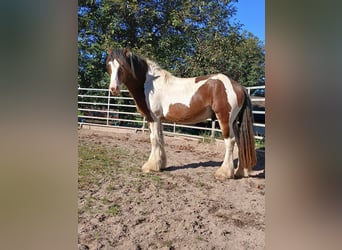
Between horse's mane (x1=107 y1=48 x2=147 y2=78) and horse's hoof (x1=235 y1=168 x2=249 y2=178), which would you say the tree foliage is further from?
horse's hoof (x1=235 y1=168 x2=249 y2=178)

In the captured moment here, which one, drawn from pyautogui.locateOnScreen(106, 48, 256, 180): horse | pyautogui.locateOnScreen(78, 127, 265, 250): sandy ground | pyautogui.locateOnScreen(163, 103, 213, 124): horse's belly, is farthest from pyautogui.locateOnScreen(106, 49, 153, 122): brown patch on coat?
pyautogui.locateOnScreen(78, 127, 265, 250): sandy ground

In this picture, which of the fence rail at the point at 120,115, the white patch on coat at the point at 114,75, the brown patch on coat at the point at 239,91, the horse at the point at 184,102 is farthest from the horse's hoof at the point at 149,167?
the brown patch on coat at the point at 239,91

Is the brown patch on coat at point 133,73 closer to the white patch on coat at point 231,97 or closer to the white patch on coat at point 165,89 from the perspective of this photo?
the white patch on coat at point 165,89

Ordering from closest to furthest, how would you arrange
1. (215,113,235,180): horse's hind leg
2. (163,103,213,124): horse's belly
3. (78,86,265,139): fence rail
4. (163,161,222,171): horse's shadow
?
1. (78,86,265,139): fence rail
2. (215,113,235,180): horse's hind leg
3. (163,161,222,171): horse's shadow
4. (163,103,213,124): horse's belly

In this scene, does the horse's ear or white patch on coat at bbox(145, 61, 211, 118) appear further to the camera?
white patch on coat at bbox(145, 61, 211, 118)

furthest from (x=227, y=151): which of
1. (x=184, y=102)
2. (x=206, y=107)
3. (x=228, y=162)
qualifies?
(x=184, y=102)

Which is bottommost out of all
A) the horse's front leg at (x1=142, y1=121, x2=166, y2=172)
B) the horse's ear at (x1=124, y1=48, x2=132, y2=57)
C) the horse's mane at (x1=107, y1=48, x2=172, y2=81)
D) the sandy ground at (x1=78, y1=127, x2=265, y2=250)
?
the sandy ground at (x1=78, y1=127, x2=265, y2=250)

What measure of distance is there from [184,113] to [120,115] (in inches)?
13.3

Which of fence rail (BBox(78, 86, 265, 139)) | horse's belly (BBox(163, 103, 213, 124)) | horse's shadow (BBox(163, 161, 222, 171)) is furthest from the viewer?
horse's belly (BBox(163, 103, 213, 124))

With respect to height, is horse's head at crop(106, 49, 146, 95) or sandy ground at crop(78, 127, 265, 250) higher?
horse's head at crop(106, 49, 146, 95)

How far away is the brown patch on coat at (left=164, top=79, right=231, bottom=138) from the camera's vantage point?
3.77ft

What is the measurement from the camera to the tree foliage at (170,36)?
2.61 feet

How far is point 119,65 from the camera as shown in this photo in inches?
38.0

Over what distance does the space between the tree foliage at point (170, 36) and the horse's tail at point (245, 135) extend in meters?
0.14
